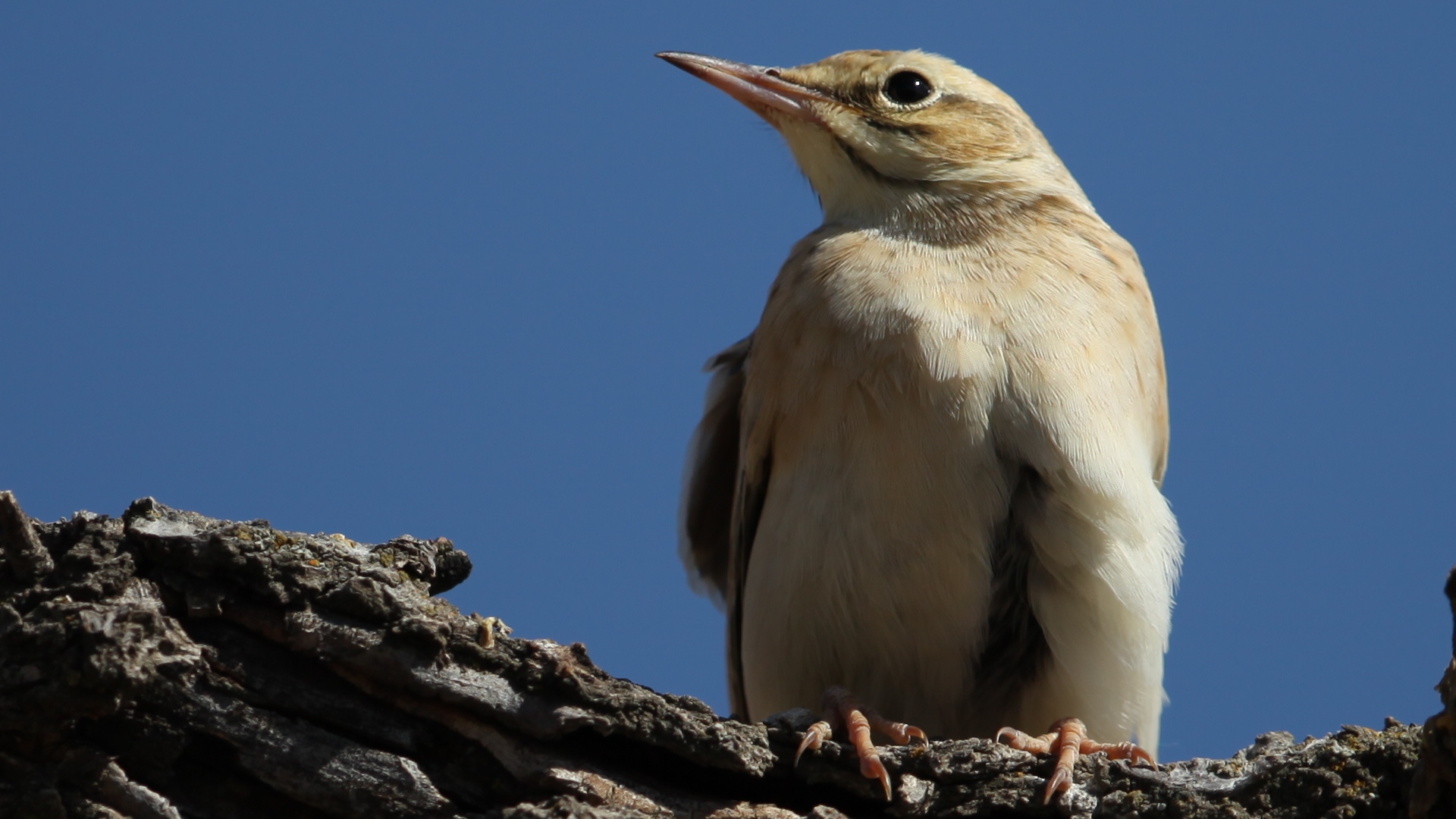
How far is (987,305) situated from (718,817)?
2.45m

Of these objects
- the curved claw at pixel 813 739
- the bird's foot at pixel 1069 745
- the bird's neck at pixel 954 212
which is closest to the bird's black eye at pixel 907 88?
the bird's neck at pixel 954 212

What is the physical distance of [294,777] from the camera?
3742mm

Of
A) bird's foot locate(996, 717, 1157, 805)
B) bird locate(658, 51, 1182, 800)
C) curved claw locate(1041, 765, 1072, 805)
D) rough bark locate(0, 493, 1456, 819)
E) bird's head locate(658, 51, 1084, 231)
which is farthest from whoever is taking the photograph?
bird's head locate(658, 51, 1084, 231)

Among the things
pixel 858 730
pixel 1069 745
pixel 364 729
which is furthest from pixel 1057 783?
pixel 364 729

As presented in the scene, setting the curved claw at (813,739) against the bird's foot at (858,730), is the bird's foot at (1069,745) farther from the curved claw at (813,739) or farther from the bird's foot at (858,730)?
the curved claw at (813,739)

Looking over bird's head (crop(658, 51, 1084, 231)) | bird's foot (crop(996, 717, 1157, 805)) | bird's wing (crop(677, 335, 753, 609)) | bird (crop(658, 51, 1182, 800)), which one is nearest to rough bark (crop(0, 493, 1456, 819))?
bird's foot (crop(996, 717, 1157, 805))

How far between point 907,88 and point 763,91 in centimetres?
72

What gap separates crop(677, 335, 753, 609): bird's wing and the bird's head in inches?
37.5

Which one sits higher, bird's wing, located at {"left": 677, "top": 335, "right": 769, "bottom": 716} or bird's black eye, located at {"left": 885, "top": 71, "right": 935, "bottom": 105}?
bird's black eye, located at {"left": 885, "top": 71, "right": 935, "bottom": 105}

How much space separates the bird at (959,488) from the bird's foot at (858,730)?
0.02 meters

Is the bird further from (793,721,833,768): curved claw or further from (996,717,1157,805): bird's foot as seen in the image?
(793,721,833,768): curved claw

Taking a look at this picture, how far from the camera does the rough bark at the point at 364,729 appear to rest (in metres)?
3.65

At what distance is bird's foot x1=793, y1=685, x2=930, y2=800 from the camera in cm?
404

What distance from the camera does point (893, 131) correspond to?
6.64 m
